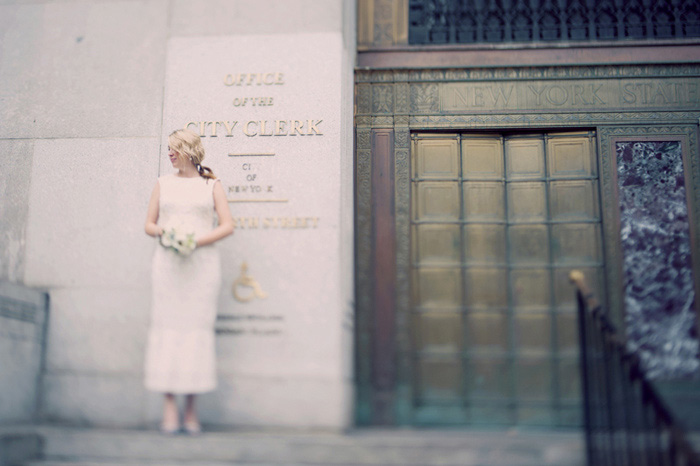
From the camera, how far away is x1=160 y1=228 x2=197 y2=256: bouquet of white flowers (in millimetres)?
4621

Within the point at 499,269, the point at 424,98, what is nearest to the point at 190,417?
the point at 499,269

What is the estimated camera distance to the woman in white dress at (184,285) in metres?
4.60

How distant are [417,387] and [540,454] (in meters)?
1.45

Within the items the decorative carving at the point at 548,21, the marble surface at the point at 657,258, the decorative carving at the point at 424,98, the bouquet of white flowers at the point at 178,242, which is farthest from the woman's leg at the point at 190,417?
the decorative carving at the point at 548,21

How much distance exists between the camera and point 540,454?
177 inches

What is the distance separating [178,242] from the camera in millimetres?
4629

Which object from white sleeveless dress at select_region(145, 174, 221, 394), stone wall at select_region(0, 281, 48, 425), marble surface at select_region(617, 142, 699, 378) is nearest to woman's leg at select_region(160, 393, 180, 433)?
white sleeveless dress at select_region(145, 174, 221, 394)

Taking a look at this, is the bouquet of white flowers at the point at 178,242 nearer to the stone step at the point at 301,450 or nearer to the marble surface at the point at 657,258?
the stone step at the point at 301,450

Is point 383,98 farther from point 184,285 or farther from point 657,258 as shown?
point 657,258

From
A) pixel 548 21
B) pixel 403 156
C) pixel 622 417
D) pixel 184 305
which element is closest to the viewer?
pixel 184 305

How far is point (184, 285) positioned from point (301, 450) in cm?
149

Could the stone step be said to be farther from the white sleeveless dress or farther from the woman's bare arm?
the woman's bare arm

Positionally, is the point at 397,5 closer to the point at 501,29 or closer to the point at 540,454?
the point at 501,29

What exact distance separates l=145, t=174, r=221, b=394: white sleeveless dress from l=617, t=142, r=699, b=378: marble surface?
12.1 ft
